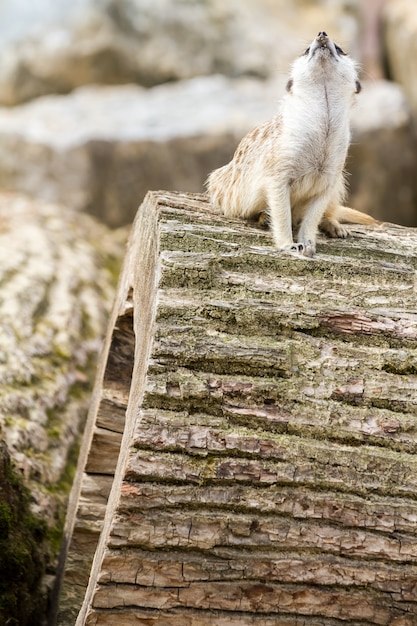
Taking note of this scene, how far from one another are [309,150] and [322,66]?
0.35 metres

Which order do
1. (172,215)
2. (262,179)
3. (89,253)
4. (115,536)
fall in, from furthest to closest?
1. (89,253)
2. (262,179)
3. (172,215)
4. (115,536)

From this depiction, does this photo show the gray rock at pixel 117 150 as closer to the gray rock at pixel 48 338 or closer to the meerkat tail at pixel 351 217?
the gray rock at pixel 48 338

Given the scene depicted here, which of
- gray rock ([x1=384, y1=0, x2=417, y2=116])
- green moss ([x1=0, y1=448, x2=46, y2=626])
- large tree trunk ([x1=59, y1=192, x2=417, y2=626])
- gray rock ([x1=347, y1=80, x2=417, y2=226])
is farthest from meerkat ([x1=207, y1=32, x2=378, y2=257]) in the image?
gray rock ([x1=384, y1=0, x2=417, y2=116])

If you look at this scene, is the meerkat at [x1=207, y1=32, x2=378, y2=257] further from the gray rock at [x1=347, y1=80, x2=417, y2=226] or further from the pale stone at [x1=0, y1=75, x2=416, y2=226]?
the gray rock at [x1=347, y1=80, x2=417, y2=226]

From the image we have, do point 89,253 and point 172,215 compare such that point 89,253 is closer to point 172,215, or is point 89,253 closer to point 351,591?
point 172,215

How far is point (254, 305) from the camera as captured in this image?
2746 mm

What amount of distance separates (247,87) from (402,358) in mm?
8822

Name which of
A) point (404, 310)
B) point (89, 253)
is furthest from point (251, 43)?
point (404, 310)

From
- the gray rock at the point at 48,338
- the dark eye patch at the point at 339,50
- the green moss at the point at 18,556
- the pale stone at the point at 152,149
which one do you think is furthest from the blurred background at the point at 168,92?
the green moss at the point at 18,556

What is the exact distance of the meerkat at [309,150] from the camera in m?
3.44

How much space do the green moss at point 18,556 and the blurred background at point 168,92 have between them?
21.1 feet

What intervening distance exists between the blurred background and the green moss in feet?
21.1

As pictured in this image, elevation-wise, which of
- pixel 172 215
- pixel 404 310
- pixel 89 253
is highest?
pixel 89 253

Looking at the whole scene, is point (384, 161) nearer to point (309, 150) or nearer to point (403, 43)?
point (403, 43)
